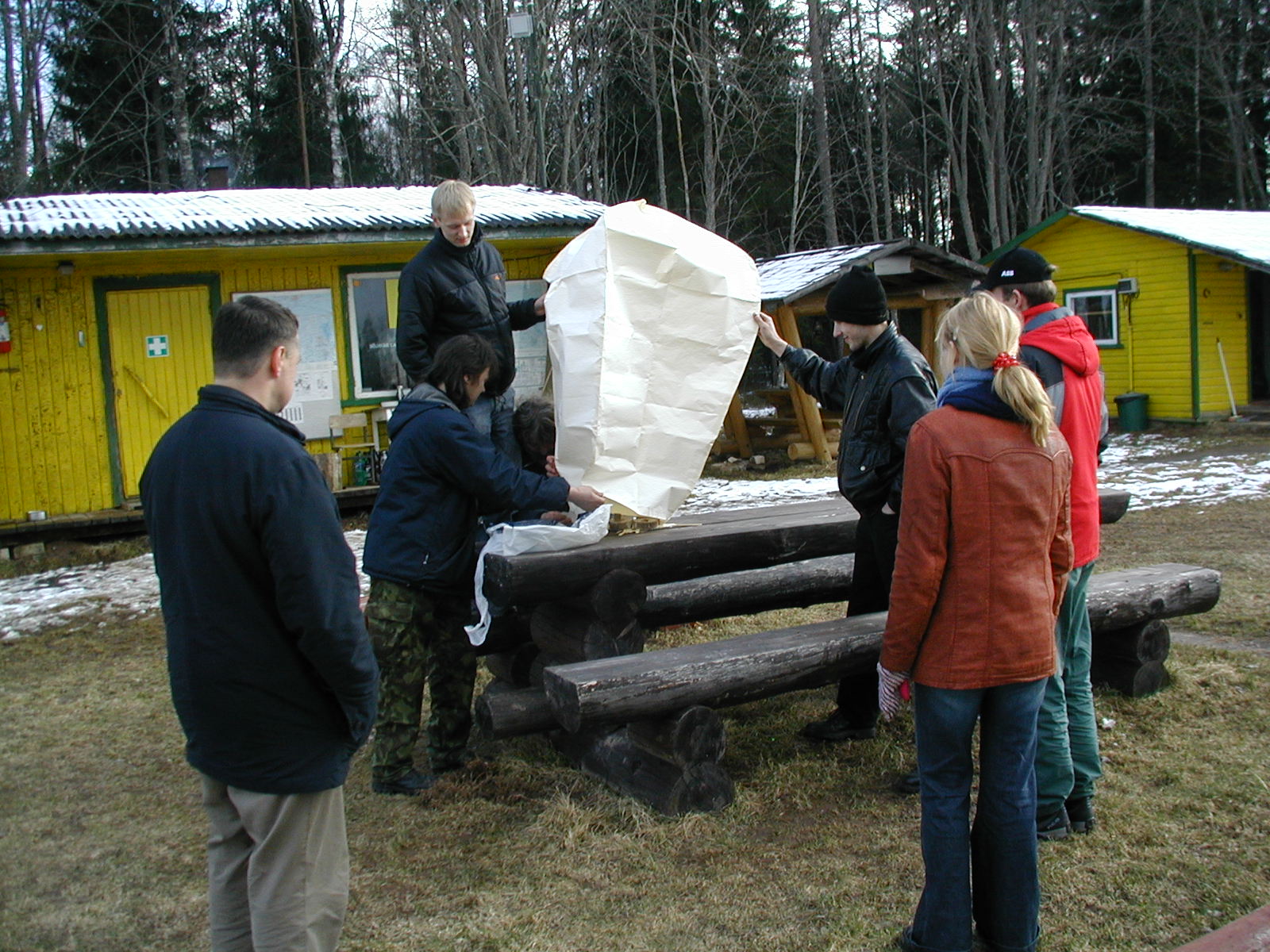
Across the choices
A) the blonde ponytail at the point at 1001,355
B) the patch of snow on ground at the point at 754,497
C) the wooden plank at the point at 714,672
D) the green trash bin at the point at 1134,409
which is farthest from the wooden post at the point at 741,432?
the blonde ponytail at the point at 1001,355

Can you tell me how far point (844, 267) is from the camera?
1512 centimetres

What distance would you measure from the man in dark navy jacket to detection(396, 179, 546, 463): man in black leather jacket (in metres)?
2.07

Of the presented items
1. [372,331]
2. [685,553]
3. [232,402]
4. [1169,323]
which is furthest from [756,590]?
[1169,323]

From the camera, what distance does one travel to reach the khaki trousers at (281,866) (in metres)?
2.45

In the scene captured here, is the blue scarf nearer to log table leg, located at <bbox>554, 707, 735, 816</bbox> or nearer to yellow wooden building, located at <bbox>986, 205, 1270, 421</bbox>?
log table leg, located at <bbox>554, 707, 735, 816</bbox>

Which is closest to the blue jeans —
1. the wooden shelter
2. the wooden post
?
the wooden shelter

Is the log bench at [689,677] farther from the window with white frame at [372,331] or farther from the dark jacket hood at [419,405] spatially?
the window with white frame at [372,331]

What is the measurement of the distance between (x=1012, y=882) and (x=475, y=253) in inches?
130

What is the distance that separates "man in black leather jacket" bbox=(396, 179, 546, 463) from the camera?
461 centimetres

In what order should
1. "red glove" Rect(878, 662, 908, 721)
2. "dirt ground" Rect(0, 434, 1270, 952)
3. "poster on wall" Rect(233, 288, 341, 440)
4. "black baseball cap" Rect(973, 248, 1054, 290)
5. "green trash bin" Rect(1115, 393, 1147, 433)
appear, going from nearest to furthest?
"red glove" Rect(878, 662, 908, 721)
"dirt ground" Rect(0, 434, 1270, 952)
"black baseball cap" Rect(973, 248, 1054, 290)
"poster on wall" Rect(233, 288, 341, 440)
"green trash bin" Rect(1115, 393, 1147, 433)

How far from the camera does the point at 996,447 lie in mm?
2795

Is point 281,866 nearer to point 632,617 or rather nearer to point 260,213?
point 632,617

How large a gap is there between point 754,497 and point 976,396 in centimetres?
941

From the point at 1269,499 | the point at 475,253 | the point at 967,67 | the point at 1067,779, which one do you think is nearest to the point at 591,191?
the point at 967,67
